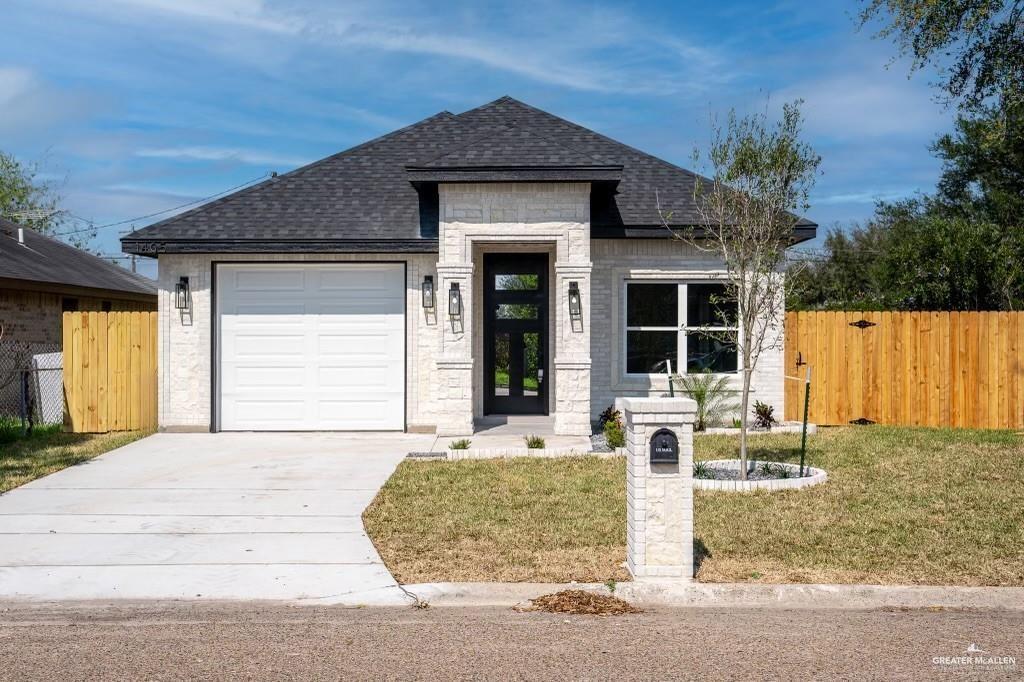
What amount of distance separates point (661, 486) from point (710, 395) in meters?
8.70

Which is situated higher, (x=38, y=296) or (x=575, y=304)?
(x=38, y=296)

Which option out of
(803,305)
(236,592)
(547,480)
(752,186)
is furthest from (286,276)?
(803,305)

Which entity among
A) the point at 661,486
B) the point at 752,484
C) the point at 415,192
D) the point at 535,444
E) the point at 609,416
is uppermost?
the point at 415,192

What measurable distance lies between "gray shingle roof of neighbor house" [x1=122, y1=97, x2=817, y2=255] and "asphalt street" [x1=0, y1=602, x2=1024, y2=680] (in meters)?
8.59

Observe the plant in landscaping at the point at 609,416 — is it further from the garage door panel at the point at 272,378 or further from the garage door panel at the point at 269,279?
the garage door panel at the point at 269,279

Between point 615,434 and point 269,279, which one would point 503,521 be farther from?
point 269,279

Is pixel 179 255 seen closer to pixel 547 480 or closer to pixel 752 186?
pixel 547 480

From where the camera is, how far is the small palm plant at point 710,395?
48.6ft

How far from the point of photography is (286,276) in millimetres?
14961

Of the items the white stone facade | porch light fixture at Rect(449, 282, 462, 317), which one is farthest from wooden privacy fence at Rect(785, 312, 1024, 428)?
porch light fixture at Rect(449, 282, 462, 317)

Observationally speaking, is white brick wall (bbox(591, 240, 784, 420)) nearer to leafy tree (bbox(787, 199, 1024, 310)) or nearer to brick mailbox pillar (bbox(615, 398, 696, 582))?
leafy tree (bbox(787, 199, 1024, 310))

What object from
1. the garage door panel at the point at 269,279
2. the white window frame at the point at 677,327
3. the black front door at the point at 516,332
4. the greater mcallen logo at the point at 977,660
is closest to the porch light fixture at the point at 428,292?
the black front door at the point at 516,332

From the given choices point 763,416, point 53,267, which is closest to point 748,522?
point 763,416

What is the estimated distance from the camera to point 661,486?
664cm
